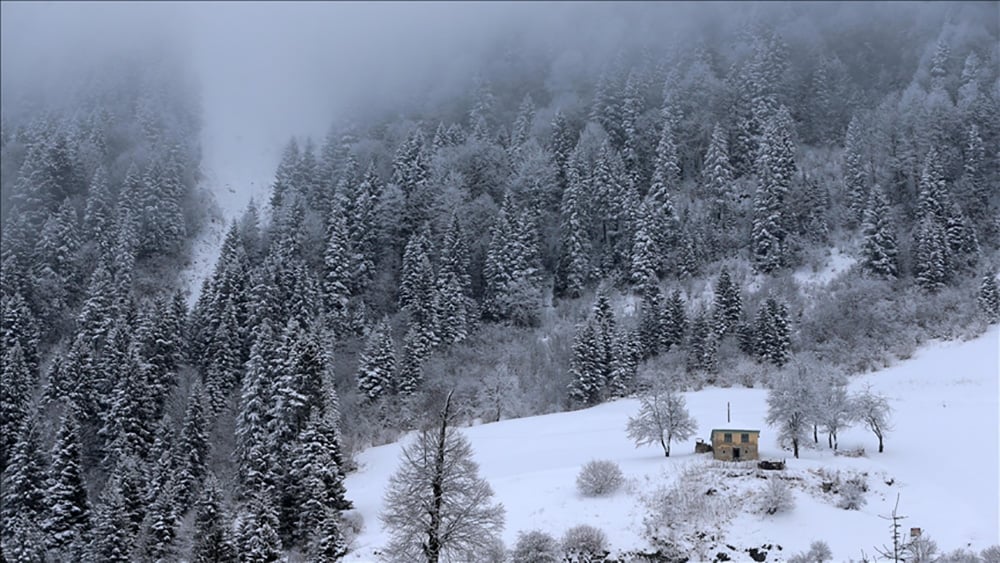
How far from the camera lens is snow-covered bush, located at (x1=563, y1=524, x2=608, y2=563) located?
117 ft

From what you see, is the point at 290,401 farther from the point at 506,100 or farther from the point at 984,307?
the point at 506,100

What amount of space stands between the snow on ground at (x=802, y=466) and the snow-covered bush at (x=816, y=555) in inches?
33.3

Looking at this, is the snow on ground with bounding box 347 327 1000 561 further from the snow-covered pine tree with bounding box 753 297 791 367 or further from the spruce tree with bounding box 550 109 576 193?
the spruce tree with bounding box 550 109 576 193

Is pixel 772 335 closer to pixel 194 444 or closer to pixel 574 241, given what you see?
pixel 574 241

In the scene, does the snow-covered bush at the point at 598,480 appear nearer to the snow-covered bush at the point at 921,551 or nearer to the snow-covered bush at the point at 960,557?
the snow-covered bush at the point at 921,551

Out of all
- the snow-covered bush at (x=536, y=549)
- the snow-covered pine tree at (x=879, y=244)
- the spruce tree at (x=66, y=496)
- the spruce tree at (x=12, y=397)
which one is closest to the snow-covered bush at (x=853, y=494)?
the snow-covered bush at (x=536, y=549)

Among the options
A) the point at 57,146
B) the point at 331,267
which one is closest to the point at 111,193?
the point at 57,146

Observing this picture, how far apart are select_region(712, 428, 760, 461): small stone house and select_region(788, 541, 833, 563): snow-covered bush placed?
10.8m

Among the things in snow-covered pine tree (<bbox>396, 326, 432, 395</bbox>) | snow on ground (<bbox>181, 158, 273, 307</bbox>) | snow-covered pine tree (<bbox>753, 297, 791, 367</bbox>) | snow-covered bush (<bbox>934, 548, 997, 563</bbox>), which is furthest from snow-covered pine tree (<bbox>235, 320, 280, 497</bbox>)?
snow-covered pine tree (<bbox>753, 297, 791, 367</bbox>)

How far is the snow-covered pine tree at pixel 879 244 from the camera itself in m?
71.0

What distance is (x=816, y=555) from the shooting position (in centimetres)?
3416

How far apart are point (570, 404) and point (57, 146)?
72254 millimetres

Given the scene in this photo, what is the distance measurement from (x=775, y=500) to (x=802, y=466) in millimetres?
6295

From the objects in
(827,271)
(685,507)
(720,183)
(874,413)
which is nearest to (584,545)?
(685,507)
